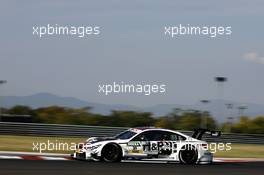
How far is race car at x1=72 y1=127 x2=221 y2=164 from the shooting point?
16.8 meters

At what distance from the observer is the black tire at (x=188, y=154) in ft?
57.4

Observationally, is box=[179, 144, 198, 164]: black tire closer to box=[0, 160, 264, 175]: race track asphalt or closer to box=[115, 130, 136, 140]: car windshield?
box=[0, 160, 264, 175]: race track asphalt

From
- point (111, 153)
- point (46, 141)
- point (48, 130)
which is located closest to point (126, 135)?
point (111, 153)

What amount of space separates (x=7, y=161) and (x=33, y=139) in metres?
11.5

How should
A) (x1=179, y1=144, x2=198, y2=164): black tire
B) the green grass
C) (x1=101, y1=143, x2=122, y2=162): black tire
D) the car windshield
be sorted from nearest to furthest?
(x1=101, y1=143, x2=122, y2=162): black tire < the car windshield < (x1=179, y1=144, x2=198, y2=164): black tire < the green grass

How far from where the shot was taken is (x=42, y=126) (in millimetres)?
28016

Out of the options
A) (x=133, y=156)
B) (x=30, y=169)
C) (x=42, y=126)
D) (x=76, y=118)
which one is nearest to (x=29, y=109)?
(x=76, y=118)

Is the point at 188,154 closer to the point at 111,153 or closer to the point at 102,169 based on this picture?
the point at 111,153

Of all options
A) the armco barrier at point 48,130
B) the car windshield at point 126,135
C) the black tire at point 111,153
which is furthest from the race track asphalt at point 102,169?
the armco barrier at point 48,130

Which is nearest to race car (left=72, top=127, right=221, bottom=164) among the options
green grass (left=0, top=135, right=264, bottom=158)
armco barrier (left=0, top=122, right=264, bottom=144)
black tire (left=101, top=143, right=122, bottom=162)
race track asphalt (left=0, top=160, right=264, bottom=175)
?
black tire (left=101, top=143, right=122, bottom=162)

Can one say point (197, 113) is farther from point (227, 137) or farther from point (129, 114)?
point (227, 137)

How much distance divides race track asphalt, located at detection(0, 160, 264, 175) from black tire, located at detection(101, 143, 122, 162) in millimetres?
454

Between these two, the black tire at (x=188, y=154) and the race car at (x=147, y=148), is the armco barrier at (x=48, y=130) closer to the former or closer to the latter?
the race car at (x=147, y=148)

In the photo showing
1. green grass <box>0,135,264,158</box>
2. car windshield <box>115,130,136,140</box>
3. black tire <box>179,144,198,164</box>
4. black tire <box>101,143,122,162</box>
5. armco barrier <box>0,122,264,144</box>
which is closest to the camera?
black tire <box>101,143,122,162</box>
